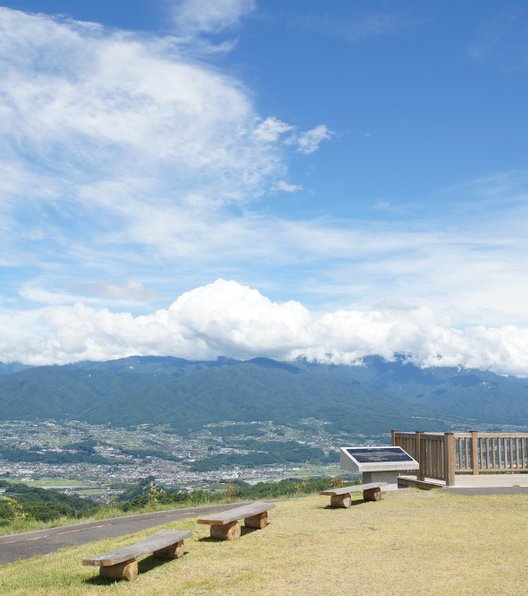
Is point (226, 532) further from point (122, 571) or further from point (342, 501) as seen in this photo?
point (342, 501)

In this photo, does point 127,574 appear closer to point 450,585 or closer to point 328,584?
point 328,584

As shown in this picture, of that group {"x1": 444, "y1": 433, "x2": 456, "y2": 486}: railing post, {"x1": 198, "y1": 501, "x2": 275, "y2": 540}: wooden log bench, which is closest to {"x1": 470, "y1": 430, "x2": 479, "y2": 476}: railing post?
{"x1": 444, "y1": 433, "x2": 456, "y2": 486}: railing post

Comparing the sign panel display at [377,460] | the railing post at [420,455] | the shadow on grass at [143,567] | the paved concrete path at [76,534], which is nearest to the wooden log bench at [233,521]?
the shadow on grass at [143,567]

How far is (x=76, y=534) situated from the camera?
14.6 meters

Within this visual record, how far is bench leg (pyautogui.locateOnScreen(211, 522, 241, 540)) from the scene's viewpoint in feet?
38.5

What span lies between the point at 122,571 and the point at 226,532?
9.61ft

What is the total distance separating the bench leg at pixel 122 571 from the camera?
9133 millimetres

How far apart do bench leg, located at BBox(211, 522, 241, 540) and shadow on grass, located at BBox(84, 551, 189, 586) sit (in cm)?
108

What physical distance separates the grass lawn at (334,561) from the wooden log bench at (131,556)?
0.17 m

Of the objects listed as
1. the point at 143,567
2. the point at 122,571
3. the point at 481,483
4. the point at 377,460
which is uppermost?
the point at 377,460

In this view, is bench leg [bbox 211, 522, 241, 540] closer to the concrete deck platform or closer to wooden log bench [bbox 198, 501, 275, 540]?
wooden log bench [bbox 198, 501, 275, 540]

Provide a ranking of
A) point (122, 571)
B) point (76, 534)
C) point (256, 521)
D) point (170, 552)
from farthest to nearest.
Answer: point (76, 534)
point (256, 521)
point (170, 552)
point (122, 571)

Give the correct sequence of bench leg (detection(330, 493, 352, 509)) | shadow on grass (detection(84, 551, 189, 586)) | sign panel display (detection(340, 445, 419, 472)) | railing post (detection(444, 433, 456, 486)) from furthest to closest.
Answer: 1. railing post (detection(444, 433, 456, 486))
2. sign panel display (detection(340, 445, 419, 472))
3. bench leg (detection(330, 493, 352, 509))
4. shadow on grass (detection(84, 551, 189, 586))

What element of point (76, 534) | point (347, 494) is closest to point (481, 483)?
point (347, 494)
